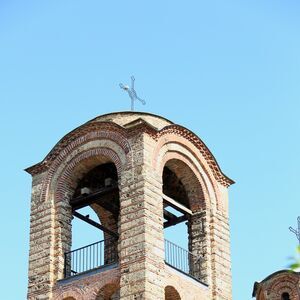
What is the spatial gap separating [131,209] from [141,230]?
28.0 inches

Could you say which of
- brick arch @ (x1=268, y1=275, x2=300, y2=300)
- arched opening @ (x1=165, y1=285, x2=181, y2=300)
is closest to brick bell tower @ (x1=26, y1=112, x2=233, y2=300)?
arched opening @ (x1=165, y1=285, x2=181, y2=300)

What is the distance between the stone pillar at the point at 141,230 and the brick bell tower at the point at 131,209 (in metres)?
0.02

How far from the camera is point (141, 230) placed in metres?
19.9

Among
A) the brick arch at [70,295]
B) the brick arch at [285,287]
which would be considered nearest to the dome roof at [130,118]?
the brick arch at [70,295]

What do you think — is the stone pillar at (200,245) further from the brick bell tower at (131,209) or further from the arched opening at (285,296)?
the arched opening at (285,296)

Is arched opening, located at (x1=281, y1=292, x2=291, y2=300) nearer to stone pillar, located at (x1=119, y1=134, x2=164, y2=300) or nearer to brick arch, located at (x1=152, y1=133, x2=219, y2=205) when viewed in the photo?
brick arch, located at (x1=152, y1=133, x2=219, y2=205)

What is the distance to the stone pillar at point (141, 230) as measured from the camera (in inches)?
766

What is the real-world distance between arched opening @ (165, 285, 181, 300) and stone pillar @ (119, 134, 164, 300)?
0.66m

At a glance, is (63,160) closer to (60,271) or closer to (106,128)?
(106,128)

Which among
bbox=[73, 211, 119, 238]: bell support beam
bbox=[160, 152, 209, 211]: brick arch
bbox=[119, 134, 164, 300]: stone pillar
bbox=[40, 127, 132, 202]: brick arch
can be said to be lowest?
bbox=[119, 134, 164, 300]: stone pillar

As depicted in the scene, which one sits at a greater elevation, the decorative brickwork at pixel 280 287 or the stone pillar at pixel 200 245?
the decorative brickwork at pixel 280 287

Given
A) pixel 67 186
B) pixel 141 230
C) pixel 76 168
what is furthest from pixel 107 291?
pixel 76 168

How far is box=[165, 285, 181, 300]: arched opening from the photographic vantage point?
2033cm

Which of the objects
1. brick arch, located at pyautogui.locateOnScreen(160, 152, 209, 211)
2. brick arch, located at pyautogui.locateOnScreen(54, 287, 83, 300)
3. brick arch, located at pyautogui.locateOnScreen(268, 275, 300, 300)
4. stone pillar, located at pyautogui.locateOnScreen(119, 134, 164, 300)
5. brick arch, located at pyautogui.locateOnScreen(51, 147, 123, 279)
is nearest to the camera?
stone pillar, located at pyautogui.locateOnScreen(119, 134, 164, 300)
